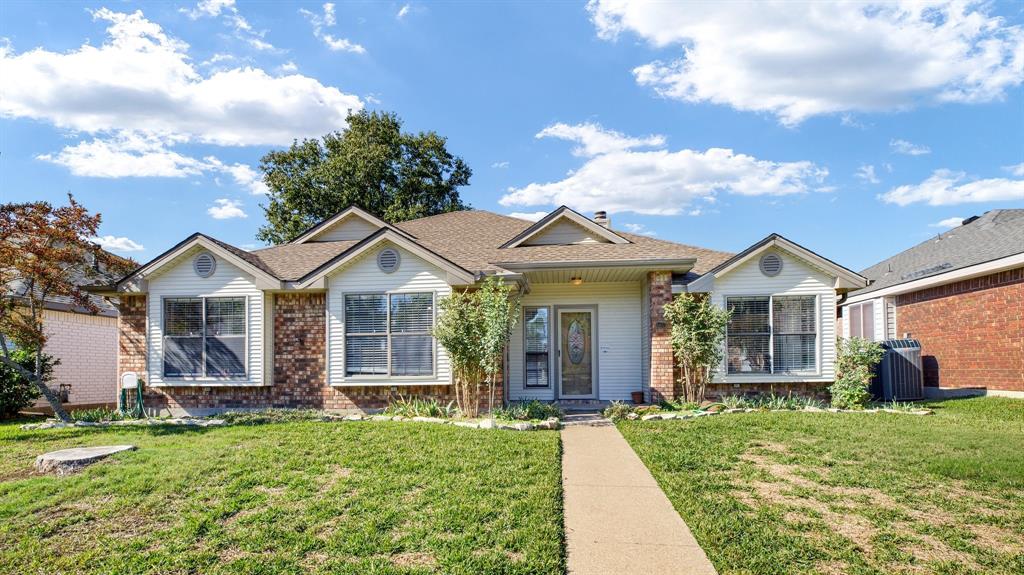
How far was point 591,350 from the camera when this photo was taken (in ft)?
43.5

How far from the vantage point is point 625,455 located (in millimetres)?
7449

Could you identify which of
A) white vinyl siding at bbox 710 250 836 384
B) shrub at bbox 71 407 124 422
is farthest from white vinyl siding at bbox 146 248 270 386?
white vinyl siding at bbox 710 250 836 384

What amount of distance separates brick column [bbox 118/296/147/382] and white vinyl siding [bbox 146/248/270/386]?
1.17 ft

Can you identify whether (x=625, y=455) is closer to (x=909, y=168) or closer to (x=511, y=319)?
(x=511, y=319)

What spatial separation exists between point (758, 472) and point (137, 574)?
5.63 m

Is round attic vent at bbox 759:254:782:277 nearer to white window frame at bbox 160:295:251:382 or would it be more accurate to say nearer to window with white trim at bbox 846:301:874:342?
window with white trim at bbox 846:301:874:342

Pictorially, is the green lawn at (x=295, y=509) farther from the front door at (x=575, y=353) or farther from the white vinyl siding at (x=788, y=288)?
the white vinyl siding at (x=788, y=288)

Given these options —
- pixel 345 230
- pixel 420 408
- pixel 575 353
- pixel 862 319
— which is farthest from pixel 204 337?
pixel 862 319

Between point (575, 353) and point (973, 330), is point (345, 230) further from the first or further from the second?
point (973, 330)

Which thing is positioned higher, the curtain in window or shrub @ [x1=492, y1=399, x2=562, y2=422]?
the curtain in window

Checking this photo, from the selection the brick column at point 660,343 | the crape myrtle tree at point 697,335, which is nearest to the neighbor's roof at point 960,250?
the crape myrtle tree at point 697,335

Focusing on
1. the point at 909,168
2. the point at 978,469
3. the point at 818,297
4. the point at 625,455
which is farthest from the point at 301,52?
the point at 909,168

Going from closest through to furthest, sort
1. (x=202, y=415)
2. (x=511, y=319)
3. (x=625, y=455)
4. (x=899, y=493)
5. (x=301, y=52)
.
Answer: (x=899, y=493) → (x=625, y=455) → (x=511, y=319) → (x=202, y=415) → (x=301, y=52)

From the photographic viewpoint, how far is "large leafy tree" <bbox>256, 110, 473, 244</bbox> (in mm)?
30047
